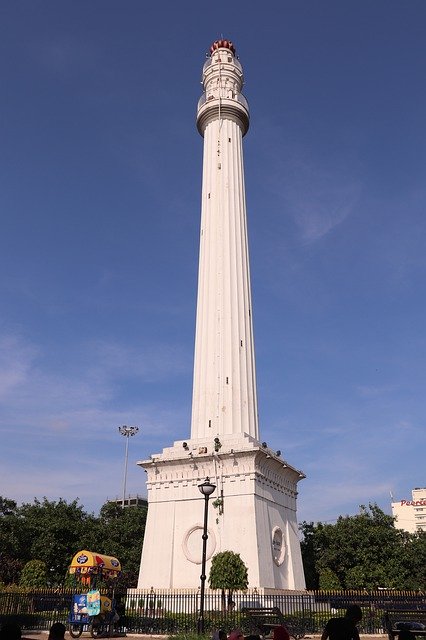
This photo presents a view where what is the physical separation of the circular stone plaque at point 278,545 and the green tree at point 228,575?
19.2ft

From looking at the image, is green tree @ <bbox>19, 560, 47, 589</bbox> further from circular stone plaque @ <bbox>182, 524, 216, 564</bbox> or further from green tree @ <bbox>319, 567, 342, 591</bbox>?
green tree @ <bbox>319, 567, 342, 591</bbox>

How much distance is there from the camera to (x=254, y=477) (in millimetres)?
29734

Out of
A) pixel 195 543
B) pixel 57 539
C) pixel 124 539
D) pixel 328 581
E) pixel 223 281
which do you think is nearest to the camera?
pixel 195 543

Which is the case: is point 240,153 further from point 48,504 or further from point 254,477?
point 48,504

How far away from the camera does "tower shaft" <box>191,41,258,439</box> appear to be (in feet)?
111

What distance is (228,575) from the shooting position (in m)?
24.8

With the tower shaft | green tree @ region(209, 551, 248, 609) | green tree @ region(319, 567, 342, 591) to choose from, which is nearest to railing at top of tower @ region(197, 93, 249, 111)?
the tower shaft

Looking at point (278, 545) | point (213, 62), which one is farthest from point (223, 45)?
point (278, 545)

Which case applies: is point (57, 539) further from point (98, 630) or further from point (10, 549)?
point (98, 630)

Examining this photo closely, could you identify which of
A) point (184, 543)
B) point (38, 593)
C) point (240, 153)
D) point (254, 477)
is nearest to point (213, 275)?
point (240, 153)

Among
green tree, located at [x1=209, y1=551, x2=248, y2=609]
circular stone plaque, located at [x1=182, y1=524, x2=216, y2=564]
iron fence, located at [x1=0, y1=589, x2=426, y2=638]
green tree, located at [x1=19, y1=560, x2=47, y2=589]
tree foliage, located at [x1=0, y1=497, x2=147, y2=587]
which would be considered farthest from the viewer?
tree foliage, located at [x1=0, y1=497, x2=147, y2=587]

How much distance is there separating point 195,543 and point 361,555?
18.0m

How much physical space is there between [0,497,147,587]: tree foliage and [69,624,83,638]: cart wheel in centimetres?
2265

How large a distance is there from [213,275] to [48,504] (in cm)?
2578
